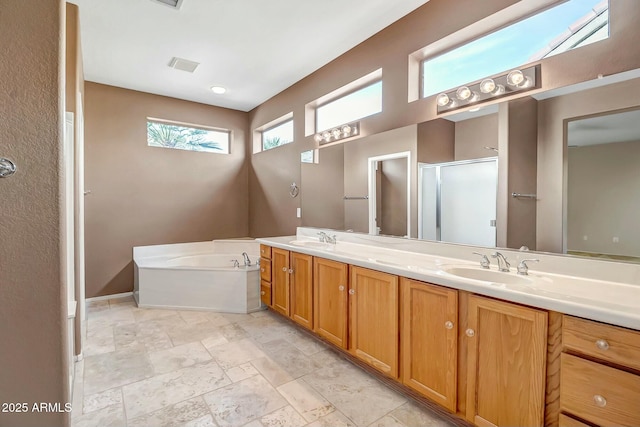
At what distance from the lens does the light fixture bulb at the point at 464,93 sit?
2074mm

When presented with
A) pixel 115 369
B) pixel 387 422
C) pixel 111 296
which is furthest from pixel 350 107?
pixel 111 296

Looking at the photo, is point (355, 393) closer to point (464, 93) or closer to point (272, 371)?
point (272, 371)

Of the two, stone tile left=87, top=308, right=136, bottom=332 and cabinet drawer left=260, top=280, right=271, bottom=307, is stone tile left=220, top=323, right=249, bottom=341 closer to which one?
cabinet drawer left=260, top=280, right=271, bottom=307

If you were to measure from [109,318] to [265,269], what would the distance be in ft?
5.66

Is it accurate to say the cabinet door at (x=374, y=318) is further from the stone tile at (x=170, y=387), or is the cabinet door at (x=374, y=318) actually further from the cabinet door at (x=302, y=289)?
the stone tile at (x=170, y=387)

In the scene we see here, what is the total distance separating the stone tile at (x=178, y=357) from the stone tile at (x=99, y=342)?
0.45m

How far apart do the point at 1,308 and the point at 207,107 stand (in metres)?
3.92

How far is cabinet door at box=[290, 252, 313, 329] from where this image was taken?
8.71 feet

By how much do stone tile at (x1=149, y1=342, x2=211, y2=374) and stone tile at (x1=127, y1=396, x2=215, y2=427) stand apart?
18.7 inches

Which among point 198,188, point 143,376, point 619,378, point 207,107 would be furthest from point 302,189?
A: point 619,378

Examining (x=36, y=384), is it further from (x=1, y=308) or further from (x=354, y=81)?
(x=354, y=81)

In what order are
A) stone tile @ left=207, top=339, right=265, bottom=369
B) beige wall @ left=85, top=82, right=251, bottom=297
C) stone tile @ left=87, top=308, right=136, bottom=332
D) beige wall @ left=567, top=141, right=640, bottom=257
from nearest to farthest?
beige wall @ left=567, top=141, right=640, bottom=257 → stone tile @ left=207, top=339, right=265, bottom=369 → stone tile @ left=87, top=308, right=136, bottom=332 → beige wall @ left=85, top=82, right=251, bottom=297

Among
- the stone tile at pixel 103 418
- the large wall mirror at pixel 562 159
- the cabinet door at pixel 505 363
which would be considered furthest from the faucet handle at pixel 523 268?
the stone tile at pixel 103 418

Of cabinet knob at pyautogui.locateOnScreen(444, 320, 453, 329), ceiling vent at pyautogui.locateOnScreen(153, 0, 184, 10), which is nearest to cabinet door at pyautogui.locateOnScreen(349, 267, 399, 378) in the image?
cabinet knob at pyautogui.locateOnScreen(444, 320, 453, 329)
